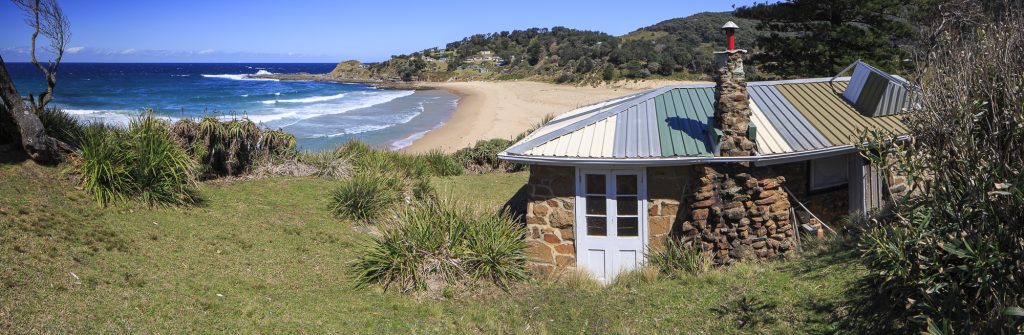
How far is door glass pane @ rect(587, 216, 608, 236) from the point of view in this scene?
9.40 meters

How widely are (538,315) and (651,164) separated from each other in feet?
8.30

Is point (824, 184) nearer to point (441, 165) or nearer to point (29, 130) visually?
point (441, 165)

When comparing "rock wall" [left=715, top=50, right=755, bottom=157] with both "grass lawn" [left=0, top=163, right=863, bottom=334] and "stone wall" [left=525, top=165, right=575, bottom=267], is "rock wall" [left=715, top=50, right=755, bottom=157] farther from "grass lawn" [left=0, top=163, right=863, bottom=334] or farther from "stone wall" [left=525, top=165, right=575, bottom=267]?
"stone wall" [left=525, top=165, right=575, bottom=267]

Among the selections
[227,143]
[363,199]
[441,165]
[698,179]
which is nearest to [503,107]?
[441,165]

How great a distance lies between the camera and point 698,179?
9039 mm


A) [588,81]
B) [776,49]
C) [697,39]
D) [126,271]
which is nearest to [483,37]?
[697,39]

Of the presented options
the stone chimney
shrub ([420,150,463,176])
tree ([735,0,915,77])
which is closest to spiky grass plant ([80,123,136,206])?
shrub ([420,150,463,176])

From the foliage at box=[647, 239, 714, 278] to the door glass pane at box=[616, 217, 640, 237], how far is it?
36 centimetres

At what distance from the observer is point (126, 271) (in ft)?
24.7

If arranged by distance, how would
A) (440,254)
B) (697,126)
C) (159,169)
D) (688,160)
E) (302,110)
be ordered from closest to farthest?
1. (440,254)
2. (688,160)
3. (697,126)
4. (159,169)
5. (302,110)

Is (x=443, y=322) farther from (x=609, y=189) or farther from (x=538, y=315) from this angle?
(x=609, y=189)

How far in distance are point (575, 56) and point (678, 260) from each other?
67078 millimetres

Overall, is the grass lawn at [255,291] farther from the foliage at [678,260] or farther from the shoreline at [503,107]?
the shoreline at [503,107]

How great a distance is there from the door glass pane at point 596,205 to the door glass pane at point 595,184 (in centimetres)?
7
